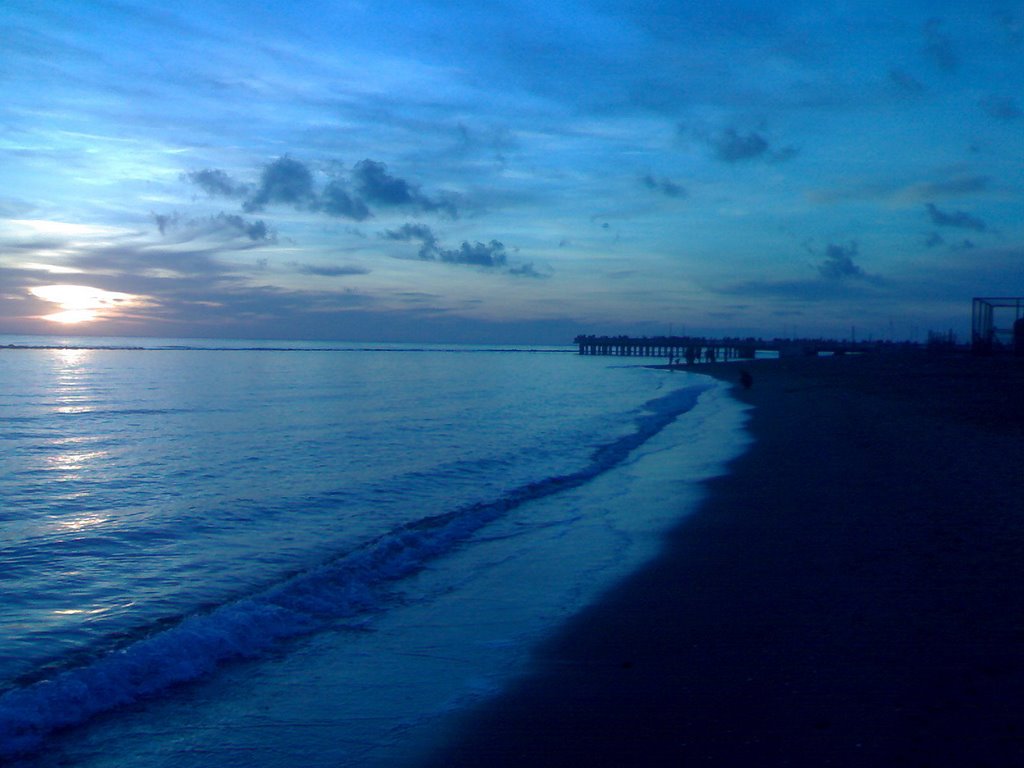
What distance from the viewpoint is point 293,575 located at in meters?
9.33

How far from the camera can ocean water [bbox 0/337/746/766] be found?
548 centimetres

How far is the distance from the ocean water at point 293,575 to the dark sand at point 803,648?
0.56 m

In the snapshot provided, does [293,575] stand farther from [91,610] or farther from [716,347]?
[716,347]

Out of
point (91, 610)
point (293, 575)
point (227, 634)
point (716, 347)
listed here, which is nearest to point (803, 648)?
point (227, 634)

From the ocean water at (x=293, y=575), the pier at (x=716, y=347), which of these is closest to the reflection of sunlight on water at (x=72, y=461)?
the ocean water at (x=293, y=575)

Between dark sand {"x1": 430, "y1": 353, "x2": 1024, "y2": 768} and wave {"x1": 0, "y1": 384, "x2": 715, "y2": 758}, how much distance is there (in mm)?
2449

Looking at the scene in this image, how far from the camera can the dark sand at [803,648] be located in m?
4.74

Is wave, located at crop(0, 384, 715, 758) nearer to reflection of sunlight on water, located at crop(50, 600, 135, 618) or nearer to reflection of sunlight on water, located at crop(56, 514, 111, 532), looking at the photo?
reflection of sunlight on water, located at crop(50, 600, 135, 618)

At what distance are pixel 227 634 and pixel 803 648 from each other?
184 inches

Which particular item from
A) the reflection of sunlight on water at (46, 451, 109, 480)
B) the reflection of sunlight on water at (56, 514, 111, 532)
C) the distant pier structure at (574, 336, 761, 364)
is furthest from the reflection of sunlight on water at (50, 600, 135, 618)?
the distant pier structure at (574, 336, 761, 364)

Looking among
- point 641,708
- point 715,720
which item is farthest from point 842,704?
point 641,708

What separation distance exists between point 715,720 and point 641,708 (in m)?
0.49

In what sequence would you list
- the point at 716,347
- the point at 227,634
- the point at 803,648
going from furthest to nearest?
1. the point at 716,347
2. the point at 227,634
3. the point at 803,648

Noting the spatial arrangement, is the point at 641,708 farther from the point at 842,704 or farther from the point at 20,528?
the point at 20,528
